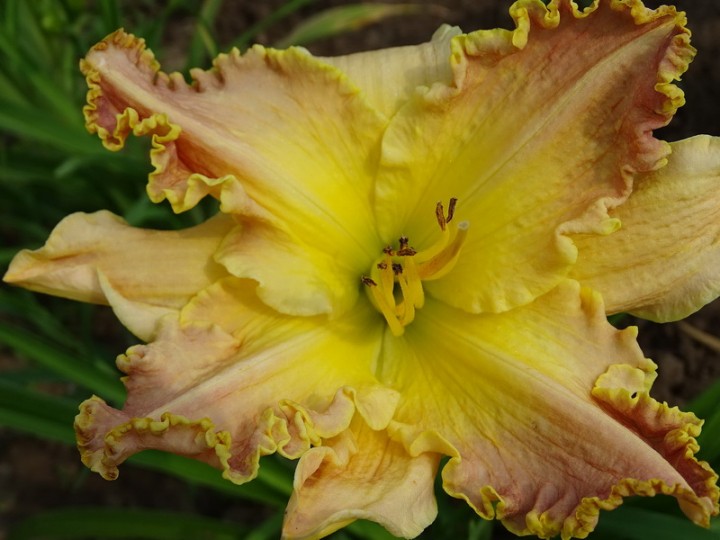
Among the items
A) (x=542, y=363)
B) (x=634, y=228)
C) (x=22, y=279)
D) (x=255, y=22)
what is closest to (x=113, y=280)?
(x=22, y=279)

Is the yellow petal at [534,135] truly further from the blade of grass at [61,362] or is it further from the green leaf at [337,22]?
the green leaf at [337,22]

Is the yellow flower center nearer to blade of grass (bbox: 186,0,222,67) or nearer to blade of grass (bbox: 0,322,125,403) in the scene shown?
blade of grass (bbox: 0,322,125,403)

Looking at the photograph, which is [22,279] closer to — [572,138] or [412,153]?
[412,153]

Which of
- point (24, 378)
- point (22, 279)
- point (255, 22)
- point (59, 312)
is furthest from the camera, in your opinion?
point (255, 22)

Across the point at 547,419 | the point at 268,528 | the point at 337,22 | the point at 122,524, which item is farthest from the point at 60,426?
the point at 337,22

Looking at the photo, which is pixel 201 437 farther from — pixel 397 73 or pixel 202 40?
pixel 202 40

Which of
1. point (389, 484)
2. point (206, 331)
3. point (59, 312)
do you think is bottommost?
point (59, 312)

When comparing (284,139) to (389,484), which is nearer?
(389,484)
